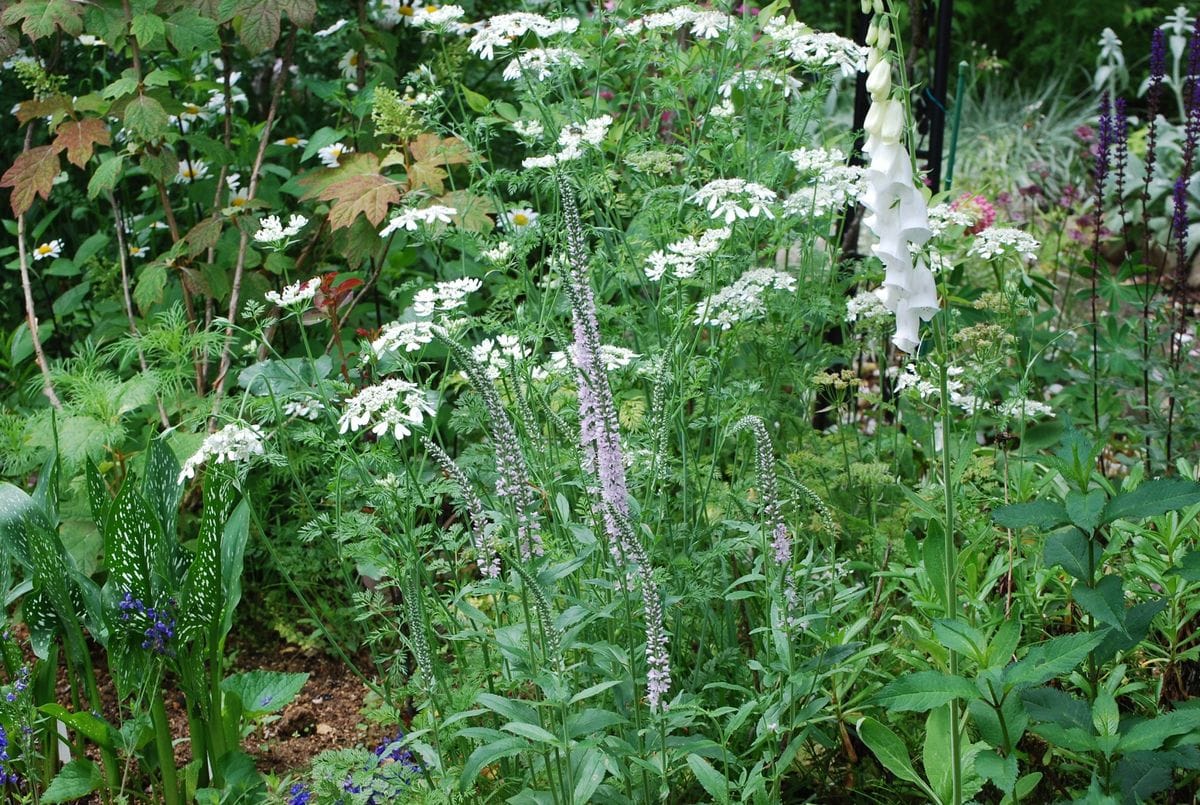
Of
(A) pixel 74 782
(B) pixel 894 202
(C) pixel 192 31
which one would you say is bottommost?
(A) pixel 74 782

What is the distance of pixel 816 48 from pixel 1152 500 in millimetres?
1346

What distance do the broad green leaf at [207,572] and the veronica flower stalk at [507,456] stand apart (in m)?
0.68

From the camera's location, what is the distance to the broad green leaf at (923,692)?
5.25 ft

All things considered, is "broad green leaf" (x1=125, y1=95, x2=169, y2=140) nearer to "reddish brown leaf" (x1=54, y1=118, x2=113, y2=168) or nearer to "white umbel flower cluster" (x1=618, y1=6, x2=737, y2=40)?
"reddish brown leaf" (x1=54, y1=118, x2=113, y2=168)

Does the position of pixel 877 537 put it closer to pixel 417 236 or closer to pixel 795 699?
pixel 795 699

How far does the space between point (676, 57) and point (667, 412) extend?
1.12m

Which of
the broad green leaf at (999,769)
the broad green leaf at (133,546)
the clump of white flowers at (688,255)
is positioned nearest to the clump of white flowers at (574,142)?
the clump of white flowers at (688,255)

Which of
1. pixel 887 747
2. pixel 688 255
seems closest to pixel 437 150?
pixel 688 255

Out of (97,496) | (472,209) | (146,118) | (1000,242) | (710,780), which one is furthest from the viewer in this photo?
(146,118)

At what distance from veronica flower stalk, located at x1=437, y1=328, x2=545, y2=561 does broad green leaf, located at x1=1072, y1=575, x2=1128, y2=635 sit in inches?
32.5

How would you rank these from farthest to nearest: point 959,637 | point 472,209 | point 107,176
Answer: point 107,176 < point 472,209 < point 959,637

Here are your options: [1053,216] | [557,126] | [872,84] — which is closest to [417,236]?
[557,126]

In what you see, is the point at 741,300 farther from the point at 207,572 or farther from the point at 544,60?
the point at 207,572

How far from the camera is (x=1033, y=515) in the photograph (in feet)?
5.73
